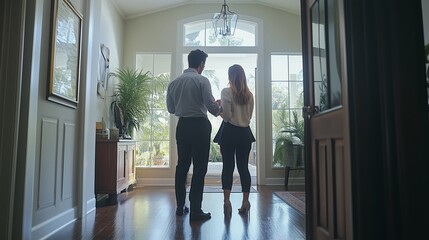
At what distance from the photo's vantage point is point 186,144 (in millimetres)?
2625

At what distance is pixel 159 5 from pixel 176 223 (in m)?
3.71

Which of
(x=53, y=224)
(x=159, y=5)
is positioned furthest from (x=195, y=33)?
(x=53, y=224)

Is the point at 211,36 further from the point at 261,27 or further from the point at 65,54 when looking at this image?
the point at 65,54

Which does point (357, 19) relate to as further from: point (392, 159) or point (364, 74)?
point (392, 159)

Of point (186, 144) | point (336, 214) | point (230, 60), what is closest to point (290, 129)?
point (186, 144)

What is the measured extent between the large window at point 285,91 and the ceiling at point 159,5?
778mm

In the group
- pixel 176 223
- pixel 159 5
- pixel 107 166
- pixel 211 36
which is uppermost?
pixel 159 5

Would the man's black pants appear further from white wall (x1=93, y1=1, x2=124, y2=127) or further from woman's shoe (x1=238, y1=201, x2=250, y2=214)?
white wall (x1=93, y1=1, x2=124, y2=127)

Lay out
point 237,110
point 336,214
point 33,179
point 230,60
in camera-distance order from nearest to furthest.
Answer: point 336,214 → point 33,179 → point 237,110 → point 230,60

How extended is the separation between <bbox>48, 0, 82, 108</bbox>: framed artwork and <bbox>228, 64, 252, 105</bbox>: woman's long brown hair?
4.30 feet

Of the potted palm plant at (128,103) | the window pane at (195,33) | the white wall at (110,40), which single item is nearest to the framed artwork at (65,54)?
the white wall at (110,40)

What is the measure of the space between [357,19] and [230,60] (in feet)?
25.7

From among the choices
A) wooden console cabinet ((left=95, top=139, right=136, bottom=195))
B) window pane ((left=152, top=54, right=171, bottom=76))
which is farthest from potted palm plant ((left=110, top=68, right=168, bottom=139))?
wooden console cabinet ((left=95, top=139, right=136, bottom=195))

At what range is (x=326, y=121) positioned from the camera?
155 cm
